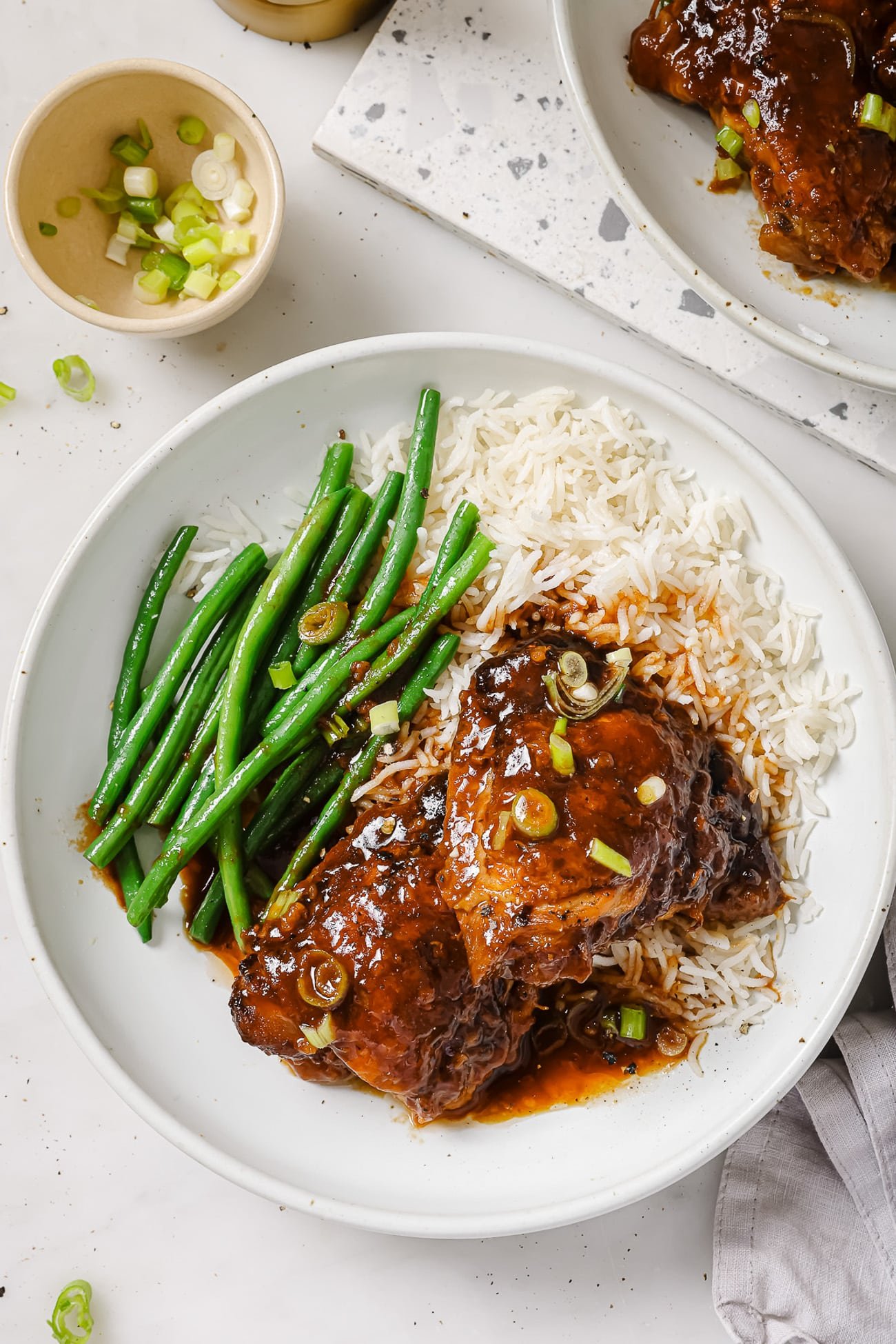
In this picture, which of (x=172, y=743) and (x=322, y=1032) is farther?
(x=172, y=743)

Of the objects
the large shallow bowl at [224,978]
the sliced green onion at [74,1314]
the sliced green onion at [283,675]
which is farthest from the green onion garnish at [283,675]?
the sliced green onion at [74,1314]

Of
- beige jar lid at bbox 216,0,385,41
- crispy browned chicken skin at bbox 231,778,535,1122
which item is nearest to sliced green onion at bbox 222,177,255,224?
beige jar lid at bbox 216,0,385,41

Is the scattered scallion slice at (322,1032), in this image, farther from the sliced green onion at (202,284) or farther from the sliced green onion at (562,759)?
the sliced green onion at (202,284)

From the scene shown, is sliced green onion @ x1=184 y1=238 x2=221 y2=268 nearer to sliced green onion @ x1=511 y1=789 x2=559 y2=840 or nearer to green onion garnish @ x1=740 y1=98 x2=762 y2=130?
green onion garnish @ x1=740 y1=98 x2=762 y2=130

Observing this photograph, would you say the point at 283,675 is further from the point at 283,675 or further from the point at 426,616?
the point at 426,616

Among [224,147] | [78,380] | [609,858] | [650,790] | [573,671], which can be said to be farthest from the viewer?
[78,380]

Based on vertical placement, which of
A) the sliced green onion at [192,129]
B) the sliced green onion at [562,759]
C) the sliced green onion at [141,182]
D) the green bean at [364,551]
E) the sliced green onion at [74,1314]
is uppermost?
the sliced green onion at [192,129]

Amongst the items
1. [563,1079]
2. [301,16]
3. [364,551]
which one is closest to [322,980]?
[563,1079]
